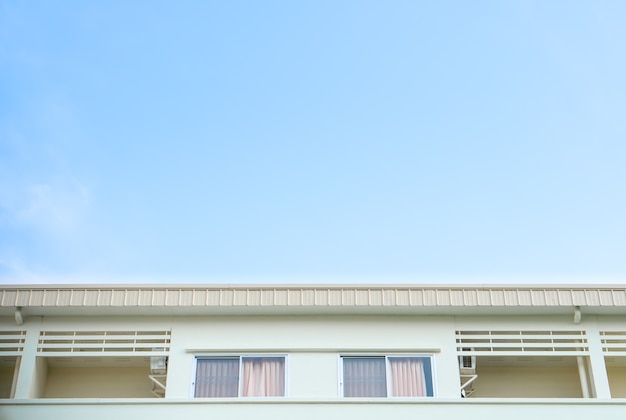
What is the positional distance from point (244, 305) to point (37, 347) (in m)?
3.43

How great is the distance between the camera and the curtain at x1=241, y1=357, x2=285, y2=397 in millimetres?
14641

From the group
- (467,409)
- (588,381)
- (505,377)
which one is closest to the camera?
(467,409)

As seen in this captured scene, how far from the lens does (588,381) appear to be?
1491cm

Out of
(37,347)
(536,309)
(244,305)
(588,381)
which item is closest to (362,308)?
(244,305)

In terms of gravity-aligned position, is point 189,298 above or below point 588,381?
above

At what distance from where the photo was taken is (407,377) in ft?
48.4

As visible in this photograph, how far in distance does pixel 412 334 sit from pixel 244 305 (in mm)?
2732

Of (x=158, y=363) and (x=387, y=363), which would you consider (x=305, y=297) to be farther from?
(x=158, y=363)

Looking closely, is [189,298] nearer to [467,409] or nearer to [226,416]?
[226,416]

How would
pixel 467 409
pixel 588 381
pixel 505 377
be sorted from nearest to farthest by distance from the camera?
1. pixel 467 409
2. pixel 588 381
3. pixel 505 377

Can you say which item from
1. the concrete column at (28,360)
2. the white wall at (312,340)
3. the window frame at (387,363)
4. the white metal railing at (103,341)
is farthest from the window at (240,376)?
the concrete column at (28,360)

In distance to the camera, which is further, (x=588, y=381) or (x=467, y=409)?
(x=588, y=381)

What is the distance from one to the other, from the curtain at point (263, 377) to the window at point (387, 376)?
1.00 metres

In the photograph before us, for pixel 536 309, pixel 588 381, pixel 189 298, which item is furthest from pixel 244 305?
pixel 588 381
